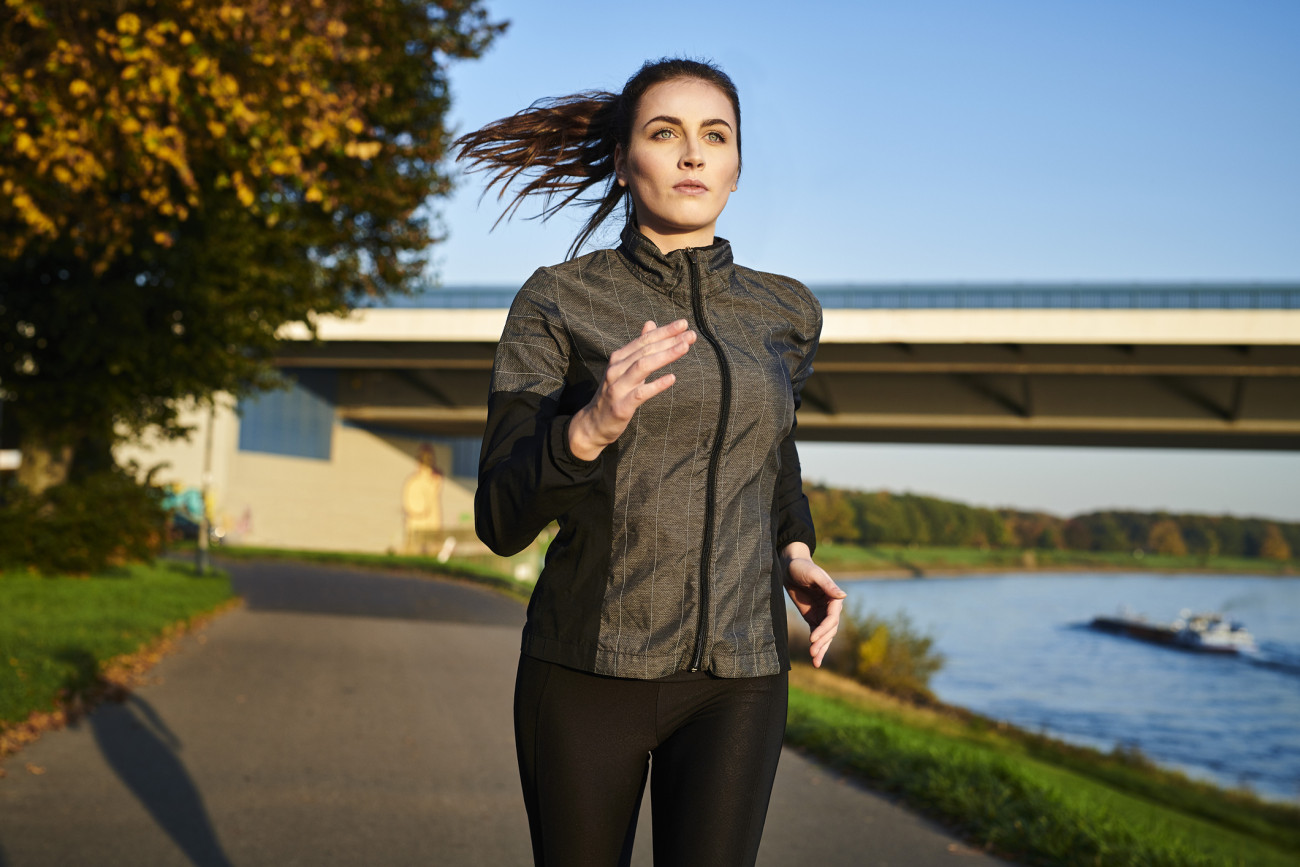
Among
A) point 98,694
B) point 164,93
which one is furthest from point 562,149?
point 98,694

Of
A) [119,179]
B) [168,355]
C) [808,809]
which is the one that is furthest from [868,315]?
[808,809]

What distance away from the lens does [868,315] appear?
73.2 feet

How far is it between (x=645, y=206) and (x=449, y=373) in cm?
2791

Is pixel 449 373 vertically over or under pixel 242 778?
over

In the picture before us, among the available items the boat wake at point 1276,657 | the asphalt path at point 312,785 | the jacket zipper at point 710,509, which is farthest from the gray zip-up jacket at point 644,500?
the boat wake at point 1276,657

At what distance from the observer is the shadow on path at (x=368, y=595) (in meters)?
18.4

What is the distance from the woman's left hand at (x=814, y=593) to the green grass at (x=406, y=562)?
23847mm

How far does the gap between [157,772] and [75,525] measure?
9.81 m

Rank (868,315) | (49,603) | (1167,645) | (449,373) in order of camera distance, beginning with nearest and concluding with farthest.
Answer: (49,603) < (868,315) < (449,373) < (1167,645)

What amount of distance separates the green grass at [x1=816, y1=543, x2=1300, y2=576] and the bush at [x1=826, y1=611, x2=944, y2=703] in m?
26.1

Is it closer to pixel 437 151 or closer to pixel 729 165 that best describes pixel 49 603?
pixel 437 151

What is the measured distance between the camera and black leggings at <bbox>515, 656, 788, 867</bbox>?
2150 mm

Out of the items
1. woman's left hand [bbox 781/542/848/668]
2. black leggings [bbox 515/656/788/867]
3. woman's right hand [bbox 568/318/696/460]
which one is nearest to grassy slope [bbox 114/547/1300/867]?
woman's left hand [bbox 781/542/848/668]

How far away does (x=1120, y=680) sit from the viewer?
25.3m
